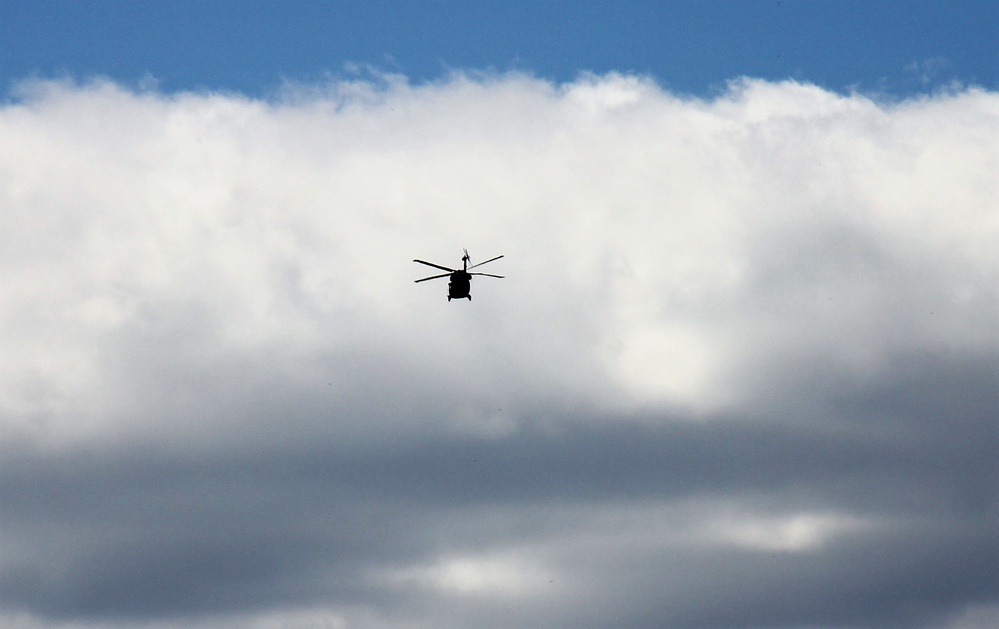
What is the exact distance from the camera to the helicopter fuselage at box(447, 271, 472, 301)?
110 metres

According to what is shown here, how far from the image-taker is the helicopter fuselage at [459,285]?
110m

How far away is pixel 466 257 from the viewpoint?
380 ft

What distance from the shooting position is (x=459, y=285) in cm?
11069
